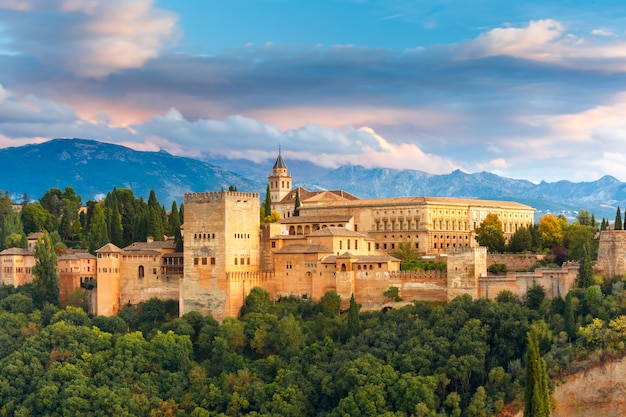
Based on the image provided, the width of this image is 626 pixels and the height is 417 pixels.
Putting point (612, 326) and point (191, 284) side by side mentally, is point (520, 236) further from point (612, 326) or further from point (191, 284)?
point (191, 284)

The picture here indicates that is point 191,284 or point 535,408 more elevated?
point 191,284

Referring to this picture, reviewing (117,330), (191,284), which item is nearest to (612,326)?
(191,284)

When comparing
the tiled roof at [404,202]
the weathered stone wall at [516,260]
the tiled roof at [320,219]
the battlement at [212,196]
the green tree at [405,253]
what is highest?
the tiled roof at [404,202]

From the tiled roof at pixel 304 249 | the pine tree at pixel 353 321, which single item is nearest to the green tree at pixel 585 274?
the pine tree at pixel 353 321

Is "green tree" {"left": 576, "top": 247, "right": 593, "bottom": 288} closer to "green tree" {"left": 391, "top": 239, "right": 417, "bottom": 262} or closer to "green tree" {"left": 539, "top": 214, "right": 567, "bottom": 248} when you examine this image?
"green tree" {"left": 391, "top": 239, "right": 417, "bottom": 262}

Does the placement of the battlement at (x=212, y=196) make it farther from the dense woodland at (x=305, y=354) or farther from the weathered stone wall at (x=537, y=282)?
the weathered stone wall at (x=537, y=282)
